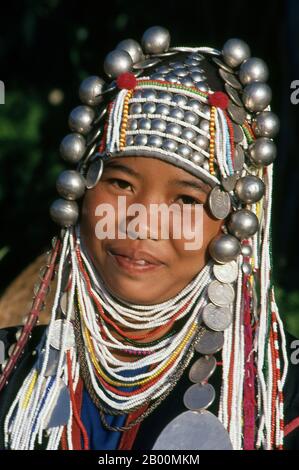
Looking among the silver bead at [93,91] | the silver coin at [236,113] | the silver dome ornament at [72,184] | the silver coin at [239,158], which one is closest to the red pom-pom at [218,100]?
the silver coin at [236,113]

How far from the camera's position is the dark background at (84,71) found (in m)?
5.95

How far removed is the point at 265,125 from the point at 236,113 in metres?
0.11

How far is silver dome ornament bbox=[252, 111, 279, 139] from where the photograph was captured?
306 cm

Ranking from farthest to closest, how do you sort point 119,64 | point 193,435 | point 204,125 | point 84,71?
point 84,71, point 119,64, point 204,125, point 193,435

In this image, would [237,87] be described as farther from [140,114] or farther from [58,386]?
[58,386]

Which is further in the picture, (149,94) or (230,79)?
(230,79)

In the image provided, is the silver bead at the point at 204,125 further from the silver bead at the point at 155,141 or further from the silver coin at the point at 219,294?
the silver coin at the point at 219,294

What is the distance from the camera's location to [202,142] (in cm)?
295

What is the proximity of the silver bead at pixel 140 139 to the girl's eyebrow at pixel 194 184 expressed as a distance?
155mm

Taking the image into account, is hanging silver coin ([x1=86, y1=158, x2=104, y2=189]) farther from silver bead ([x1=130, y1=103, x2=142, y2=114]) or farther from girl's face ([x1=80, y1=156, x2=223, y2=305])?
silver bead ([x1=130, y1=103, x2=142, y2=114])

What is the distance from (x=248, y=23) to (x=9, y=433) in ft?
13.1

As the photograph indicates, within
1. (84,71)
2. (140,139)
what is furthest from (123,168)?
(84,71)

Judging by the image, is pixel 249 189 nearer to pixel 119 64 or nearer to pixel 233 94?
pixel 233 94

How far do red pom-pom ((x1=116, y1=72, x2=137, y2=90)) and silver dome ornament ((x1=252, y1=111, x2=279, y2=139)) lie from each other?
1.41 ft
